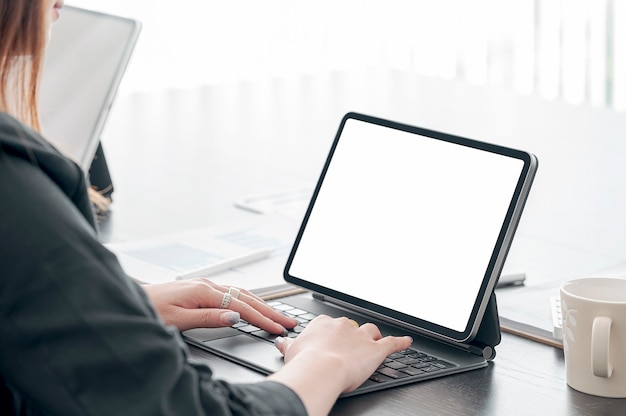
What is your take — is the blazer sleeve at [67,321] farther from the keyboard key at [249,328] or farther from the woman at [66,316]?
the keyboard key at [249,328]

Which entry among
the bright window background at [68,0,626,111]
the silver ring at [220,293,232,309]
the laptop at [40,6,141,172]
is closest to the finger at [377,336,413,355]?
the silver ring at [220,293,232,309]

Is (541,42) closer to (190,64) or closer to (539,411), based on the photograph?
(190,64)

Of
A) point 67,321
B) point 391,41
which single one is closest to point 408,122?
point 67,321

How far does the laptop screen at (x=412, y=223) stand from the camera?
1142 mm

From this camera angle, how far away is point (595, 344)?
3.30 ft

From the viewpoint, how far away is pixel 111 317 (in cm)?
78

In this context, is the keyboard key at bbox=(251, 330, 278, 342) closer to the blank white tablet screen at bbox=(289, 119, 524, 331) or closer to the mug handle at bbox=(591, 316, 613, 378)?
the blank white tablet screen at bbox=(289, 119, 524, 331)

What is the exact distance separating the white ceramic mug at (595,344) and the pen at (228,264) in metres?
0.57

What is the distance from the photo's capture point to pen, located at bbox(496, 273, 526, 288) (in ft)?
4.61

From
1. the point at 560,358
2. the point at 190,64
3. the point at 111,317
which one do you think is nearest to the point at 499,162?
the point at 560,358

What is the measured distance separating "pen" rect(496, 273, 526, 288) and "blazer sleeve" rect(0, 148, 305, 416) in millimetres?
698

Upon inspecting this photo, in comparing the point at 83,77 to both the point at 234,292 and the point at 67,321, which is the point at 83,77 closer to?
the point at 234,292

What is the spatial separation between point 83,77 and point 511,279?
0.85m

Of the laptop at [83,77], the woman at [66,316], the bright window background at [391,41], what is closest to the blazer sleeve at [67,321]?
the woman at [66,316]
